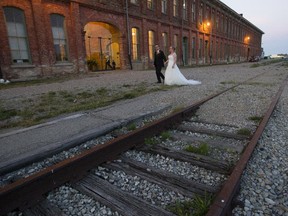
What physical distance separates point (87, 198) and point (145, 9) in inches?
849

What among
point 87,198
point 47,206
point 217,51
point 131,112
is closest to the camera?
point 47,206

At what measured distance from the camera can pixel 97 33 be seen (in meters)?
23.4

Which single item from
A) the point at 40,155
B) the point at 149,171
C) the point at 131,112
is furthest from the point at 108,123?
the point at 149,171

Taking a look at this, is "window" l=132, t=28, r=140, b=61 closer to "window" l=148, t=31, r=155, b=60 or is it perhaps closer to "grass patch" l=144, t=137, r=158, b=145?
"window" l=148, t=31, r=155, b=60

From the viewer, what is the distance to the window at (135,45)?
19.9m

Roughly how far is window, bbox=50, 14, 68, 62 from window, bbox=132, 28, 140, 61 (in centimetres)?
718

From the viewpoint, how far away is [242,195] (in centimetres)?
186

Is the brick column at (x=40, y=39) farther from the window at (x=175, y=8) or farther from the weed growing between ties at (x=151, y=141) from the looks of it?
the window at (x=175, y=8)

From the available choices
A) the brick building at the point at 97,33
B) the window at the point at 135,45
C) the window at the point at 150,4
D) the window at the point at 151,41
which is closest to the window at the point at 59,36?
the brick building at the point at 97,33

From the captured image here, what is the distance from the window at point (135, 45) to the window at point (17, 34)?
31.9 feet

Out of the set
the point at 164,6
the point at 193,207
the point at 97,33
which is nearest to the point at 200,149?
the point at 193,207

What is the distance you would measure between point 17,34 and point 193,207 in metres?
14.0

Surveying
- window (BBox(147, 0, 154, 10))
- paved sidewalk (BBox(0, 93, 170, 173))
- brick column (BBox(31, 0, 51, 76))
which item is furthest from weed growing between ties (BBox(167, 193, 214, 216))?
window (BBox(147, 0, 154, 10))

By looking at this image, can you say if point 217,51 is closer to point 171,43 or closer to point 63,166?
point 171,43
